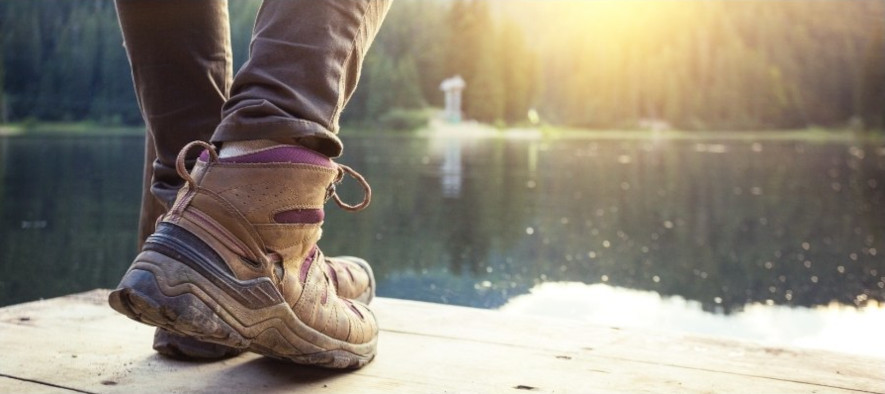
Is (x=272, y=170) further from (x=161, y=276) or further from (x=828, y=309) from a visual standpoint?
(x=828, y=309)

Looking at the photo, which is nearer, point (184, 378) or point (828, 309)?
point (184, 378)

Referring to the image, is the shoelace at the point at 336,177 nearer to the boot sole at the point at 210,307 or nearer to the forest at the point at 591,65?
the boot sole at the point at 210,307

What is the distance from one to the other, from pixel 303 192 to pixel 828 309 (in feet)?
6.84

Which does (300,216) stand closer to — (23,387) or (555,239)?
(23,387)

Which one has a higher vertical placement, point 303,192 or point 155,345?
point 303,192

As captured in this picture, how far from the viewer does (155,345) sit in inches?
27.9

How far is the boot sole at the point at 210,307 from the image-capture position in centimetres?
52

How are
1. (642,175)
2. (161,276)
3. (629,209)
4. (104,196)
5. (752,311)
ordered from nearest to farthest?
(161,276)
(752,311)
(104,196)
(629,209)
(642,175)

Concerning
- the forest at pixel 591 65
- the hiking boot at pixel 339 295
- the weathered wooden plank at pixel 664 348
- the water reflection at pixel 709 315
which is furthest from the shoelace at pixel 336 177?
the forest at pixel 591 65

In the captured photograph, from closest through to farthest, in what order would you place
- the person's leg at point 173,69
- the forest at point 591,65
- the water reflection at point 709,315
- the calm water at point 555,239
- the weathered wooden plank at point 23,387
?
1. the weathered wooden plank at point 23,387
2. the person's leg at point 173,69
3. the water reflection at point 709,315
4. the calm water at point 555,239
5. the forest at point 591,65

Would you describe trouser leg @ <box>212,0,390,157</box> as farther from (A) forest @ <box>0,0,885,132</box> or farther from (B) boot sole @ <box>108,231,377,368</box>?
(A) forest @ <box>0,0,885,132</box>

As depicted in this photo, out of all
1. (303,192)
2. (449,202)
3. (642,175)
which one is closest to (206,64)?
(303,192)

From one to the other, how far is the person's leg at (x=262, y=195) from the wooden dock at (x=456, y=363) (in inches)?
3.6

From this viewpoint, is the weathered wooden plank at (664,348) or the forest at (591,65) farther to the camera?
the forest at (591,65)
